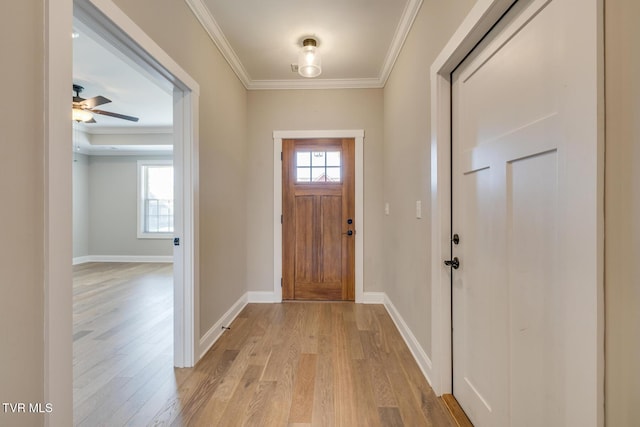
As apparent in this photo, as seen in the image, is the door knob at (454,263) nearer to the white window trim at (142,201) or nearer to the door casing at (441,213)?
the door casing at (441,213)

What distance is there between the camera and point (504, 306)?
117 centimetres

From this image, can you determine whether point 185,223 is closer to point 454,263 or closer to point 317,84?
point 454,263

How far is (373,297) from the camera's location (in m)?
3.33

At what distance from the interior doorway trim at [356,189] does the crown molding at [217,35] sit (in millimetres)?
755

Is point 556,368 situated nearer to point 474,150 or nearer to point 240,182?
point 474,150

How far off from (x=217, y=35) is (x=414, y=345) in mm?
3065

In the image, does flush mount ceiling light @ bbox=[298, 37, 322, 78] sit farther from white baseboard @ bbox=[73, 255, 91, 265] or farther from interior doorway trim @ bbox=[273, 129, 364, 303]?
white baseboard @ bbox=[73, 255, 91, 265]

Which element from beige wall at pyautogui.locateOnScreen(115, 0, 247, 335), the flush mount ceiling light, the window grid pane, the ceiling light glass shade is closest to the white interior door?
the flush mount ceiling light

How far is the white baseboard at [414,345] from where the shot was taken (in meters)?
1.81

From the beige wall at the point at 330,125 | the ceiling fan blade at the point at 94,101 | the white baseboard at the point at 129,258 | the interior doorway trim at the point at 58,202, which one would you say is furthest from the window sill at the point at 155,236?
the interior doorway trim at the point at 58,202
